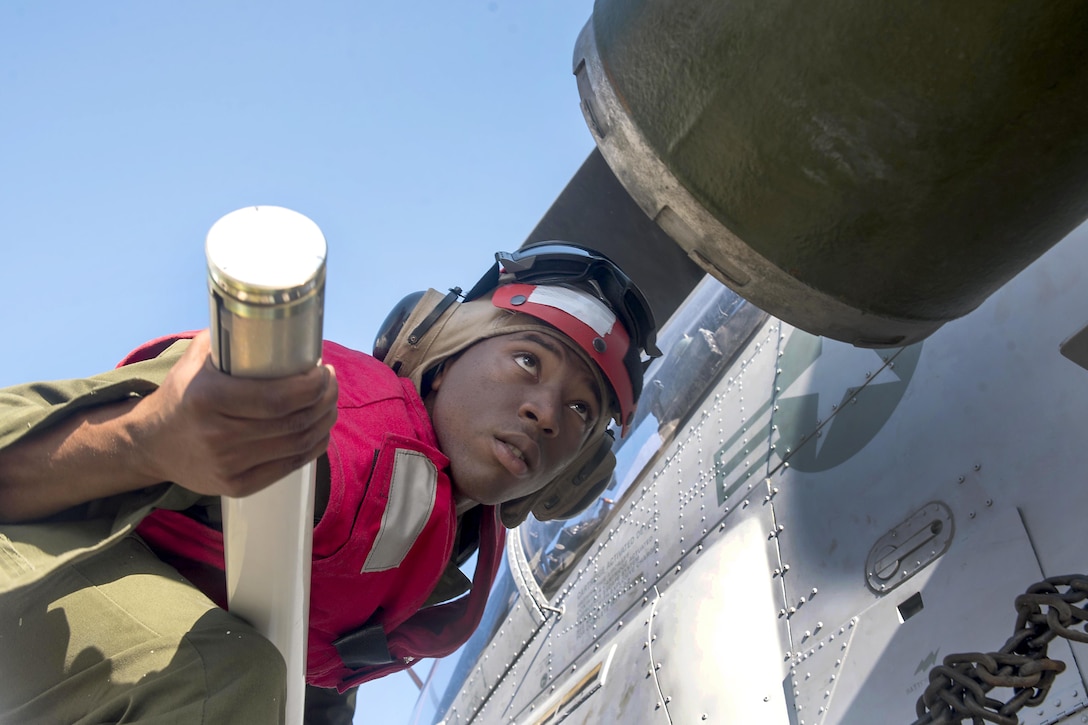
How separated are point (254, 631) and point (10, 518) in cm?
41

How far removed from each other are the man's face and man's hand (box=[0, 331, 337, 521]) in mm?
1100

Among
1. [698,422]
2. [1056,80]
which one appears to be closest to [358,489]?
[1056,80]

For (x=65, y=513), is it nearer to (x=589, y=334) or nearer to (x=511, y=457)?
(x=511, y=457)

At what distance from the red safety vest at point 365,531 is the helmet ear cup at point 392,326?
1.17ft

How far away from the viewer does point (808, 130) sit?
1.38m

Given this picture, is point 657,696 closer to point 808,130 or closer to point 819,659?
point 819,659

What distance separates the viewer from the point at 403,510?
2.07m

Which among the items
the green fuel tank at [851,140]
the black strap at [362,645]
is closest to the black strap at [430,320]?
the black strap at [362,645]

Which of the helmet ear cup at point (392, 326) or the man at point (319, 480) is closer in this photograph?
the man at point (319, 480)

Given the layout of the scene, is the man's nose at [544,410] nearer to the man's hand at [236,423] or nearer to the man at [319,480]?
the man at [319,480]

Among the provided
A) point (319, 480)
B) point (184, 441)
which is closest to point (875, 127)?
point (184, 441)

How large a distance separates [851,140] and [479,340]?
146 cm

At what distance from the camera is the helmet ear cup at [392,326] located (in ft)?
9.11

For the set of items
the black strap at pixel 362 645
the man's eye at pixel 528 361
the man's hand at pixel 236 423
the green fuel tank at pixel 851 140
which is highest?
the green fuel tank at pixel 851 140
